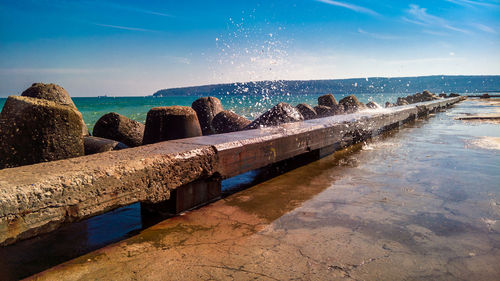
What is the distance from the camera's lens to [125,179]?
7.59 ft

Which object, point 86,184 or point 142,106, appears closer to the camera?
point 86,184

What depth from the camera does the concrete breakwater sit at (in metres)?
1.84

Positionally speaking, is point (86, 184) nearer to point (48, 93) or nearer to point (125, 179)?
point (125, 179)

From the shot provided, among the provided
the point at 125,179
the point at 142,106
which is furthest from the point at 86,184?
the point at 142,106

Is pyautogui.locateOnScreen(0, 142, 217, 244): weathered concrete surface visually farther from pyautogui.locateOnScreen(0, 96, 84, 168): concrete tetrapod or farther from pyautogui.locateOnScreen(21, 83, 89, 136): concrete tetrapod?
pyautogui.locateOnScreen(21, 83, 89, 136): concrete tetrapod

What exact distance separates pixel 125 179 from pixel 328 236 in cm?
153

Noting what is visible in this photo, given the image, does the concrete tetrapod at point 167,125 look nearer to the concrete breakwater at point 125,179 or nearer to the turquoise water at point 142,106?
the concrete breakwater at point 125,179

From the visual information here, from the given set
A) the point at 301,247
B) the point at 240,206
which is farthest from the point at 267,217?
the point at 301,247

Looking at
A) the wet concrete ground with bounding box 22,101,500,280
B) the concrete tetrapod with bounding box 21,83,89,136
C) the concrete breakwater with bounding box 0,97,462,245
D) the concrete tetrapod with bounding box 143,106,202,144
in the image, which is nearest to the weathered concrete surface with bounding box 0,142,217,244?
the concrete breakwater with bounding box 0,97,462,245

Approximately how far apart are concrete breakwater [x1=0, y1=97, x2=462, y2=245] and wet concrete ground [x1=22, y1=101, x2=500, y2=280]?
1.00 feet

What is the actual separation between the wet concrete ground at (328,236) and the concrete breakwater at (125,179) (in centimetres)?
31

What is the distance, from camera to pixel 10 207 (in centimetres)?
175

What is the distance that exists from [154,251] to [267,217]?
100 cm

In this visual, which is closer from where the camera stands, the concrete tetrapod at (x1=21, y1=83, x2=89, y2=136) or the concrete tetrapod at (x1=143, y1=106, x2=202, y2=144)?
the concrete tetrapod at (x1=143, y1=106, x2=202, y2=144)
